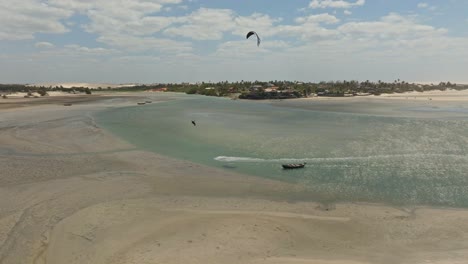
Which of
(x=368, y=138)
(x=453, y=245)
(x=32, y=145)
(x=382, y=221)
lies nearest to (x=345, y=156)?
(x=368, y=138)

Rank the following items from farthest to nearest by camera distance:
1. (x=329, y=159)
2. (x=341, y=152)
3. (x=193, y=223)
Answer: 1. (x=341, y=152)
2. (x=329, y=159)
3. (x=193, y=223)

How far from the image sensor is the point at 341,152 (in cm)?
2962

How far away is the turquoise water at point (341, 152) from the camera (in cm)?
2075

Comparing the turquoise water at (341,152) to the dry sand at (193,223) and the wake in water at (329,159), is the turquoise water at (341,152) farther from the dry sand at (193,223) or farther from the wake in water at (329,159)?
the dry sand at (193,223)

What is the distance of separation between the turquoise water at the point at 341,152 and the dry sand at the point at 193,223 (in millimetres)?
2074

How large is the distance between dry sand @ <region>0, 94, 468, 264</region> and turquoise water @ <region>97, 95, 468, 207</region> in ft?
6.81

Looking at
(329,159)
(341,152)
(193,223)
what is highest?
(341,152)

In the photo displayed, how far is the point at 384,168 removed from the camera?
25.0m

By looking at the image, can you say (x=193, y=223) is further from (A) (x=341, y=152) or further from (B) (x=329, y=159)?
(A) (x=341, y=152)

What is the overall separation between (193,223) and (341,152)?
17.2m

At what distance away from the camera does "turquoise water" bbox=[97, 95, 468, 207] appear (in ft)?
68.1

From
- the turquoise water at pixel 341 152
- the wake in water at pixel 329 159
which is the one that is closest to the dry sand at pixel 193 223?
the turquoise water at pixel 341 152

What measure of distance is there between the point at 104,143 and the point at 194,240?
22394 mm

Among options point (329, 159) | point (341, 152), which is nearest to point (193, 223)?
point (329, 159)
